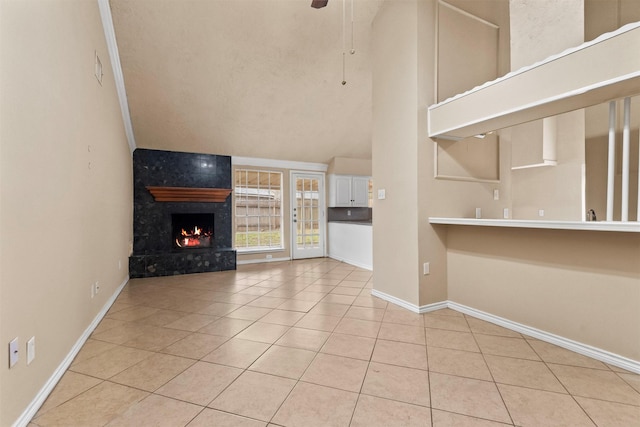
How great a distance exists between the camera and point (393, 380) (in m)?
1.68

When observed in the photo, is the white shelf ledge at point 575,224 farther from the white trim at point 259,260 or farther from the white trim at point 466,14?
the white trim at point 259,260

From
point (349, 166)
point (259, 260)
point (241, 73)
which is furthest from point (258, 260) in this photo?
point (241, 73)

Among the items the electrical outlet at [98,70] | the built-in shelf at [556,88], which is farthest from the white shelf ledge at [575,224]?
the electrical outlet at [98,70]

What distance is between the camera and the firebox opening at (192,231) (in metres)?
5.14

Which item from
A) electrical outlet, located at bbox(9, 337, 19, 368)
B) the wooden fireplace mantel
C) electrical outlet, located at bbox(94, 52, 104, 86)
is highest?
electrical outlet, located at bbox(94, 52, 104, 86)

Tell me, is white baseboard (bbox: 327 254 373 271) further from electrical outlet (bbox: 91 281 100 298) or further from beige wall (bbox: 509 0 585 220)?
electrical outlet (bbox: 91 281 100 298)

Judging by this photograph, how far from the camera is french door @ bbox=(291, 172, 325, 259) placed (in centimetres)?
618

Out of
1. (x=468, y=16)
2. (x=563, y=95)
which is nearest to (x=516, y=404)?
(x=563, y=95)

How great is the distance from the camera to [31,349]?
142 centimetres

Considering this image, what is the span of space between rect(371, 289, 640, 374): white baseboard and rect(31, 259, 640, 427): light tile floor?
6cm

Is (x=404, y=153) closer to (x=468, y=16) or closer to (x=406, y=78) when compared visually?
(x=406, y=78)

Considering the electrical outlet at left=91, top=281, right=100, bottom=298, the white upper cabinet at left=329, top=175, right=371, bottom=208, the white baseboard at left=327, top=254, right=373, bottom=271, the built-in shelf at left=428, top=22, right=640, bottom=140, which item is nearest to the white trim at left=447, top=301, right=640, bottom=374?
the built-in shelf at left=428, top=22, right=640, bottom=140

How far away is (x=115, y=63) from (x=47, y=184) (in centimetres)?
253

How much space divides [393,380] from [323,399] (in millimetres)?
456
